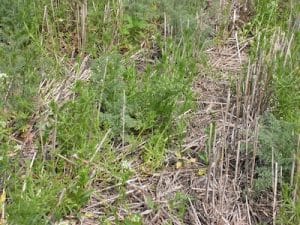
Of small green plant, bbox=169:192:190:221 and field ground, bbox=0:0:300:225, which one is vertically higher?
field ground, bbox=0:0:300:225

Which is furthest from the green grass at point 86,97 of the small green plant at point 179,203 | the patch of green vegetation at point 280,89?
the patch of green vegetation at point 280,89

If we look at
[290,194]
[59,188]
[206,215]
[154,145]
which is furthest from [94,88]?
[290,194]

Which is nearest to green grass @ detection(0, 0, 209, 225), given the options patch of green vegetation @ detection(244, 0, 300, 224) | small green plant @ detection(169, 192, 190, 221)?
small green plant @ detection(169, 192, 190, 221)

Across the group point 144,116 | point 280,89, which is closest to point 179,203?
point 144,116

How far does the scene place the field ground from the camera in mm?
2746

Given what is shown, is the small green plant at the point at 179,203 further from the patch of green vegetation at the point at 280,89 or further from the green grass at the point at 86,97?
the patch of green vegetation at the point at 280,89

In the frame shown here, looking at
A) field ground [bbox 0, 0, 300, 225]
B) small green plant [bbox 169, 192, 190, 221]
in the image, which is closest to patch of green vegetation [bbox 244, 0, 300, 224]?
field ground [bbox 0, 0, 300, 225]

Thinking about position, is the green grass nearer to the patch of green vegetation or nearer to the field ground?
the field ground

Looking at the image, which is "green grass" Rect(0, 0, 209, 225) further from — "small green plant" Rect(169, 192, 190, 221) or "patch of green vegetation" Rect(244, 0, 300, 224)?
"patch of green vegetation" Rect(244, 0, 300, 224)

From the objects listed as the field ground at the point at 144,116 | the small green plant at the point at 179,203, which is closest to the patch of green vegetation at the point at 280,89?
the field ground at the point at 144,116

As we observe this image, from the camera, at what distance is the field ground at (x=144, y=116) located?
2.75 metres

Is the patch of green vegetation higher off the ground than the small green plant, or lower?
higher

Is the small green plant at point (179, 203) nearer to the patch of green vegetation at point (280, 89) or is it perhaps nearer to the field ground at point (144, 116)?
the field ground at point (144, 116)

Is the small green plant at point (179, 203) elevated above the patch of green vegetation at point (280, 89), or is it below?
below
